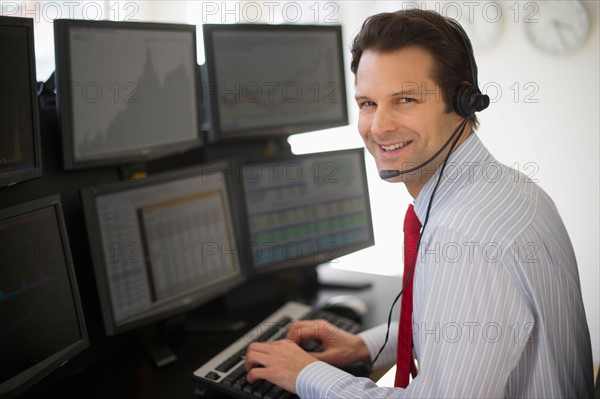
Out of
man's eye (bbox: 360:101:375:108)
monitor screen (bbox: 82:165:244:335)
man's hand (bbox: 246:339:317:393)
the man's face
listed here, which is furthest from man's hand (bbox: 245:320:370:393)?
man's eye (bbox: 360:101:375:108)

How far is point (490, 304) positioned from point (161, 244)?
33.7 inches

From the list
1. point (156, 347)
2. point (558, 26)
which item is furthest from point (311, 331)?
point (558, 26)

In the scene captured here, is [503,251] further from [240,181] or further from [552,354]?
[240,181]

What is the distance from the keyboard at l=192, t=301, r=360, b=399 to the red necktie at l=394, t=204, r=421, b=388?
235 millimetres

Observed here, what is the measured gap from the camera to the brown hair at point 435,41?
1188 millimetres

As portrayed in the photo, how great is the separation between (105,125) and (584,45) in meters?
1.66

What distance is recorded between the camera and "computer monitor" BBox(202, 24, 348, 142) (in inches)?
65.9

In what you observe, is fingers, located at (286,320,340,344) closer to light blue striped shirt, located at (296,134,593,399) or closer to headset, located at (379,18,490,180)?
light blue striped shirt, located at (296,134,593,399)

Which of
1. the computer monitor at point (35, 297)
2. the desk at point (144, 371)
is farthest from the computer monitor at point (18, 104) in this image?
the desk at point (144, 371)

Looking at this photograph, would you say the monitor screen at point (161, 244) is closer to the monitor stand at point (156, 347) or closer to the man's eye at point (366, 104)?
the monitor stand at point (156, 347)

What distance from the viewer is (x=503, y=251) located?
97 cm

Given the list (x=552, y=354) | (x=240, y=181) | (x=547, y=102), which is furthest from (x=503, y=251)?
(x=547, y=102)

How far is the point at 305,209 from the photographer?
1826 millimetres

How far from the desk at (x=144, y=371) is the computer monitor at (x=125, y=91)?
0.49 m
